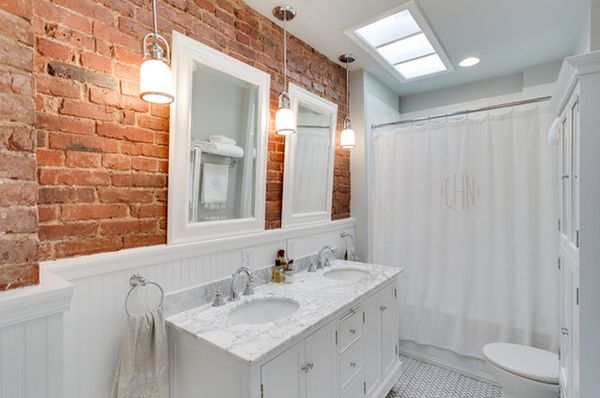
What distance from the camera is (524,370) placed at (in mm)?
1790

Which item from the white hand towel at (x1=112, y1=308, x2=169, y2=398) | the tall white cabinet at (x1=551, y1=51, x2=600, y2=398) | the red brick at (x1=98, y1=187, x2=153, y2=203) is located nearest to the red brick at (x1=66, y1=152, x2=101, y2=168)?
the red brick at (x1=98, y1=187, x2=153, y2=203)

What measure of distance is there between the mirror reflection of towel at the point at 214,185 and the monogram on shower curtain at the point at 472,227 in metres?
1.64

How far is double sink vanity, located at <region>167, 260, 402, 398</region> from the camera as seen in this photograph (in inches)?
46.6

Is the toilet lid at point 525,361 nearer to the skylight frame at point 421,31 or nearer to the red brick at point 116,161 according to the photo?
the skylight frame at point 421,31

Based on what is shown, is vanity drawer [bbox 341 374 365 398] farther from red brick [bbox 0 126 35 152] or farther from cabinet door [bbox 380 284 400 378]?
red brick [bbox 0 126 35 152]

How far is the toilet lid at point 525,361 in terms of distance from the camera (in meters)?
1.75

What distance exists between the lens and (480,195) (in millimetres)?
2391

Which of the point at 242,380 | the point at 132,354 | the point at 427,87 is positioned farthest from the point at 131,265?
the point at 427,87

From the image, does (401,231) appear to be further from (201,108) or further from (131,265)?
(131,265)

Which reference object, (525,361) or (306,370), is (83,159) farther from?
(525,361)

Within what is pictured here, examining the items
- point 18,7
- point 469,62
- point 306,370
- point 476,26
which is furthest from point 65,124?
point 469,62

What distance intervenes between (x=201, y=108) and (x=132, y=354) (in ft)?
3.91

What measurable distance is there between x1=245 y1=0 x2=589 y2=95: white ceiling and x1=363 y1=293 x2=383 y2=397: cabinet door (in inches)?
73.6

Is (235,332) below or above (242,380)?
above
